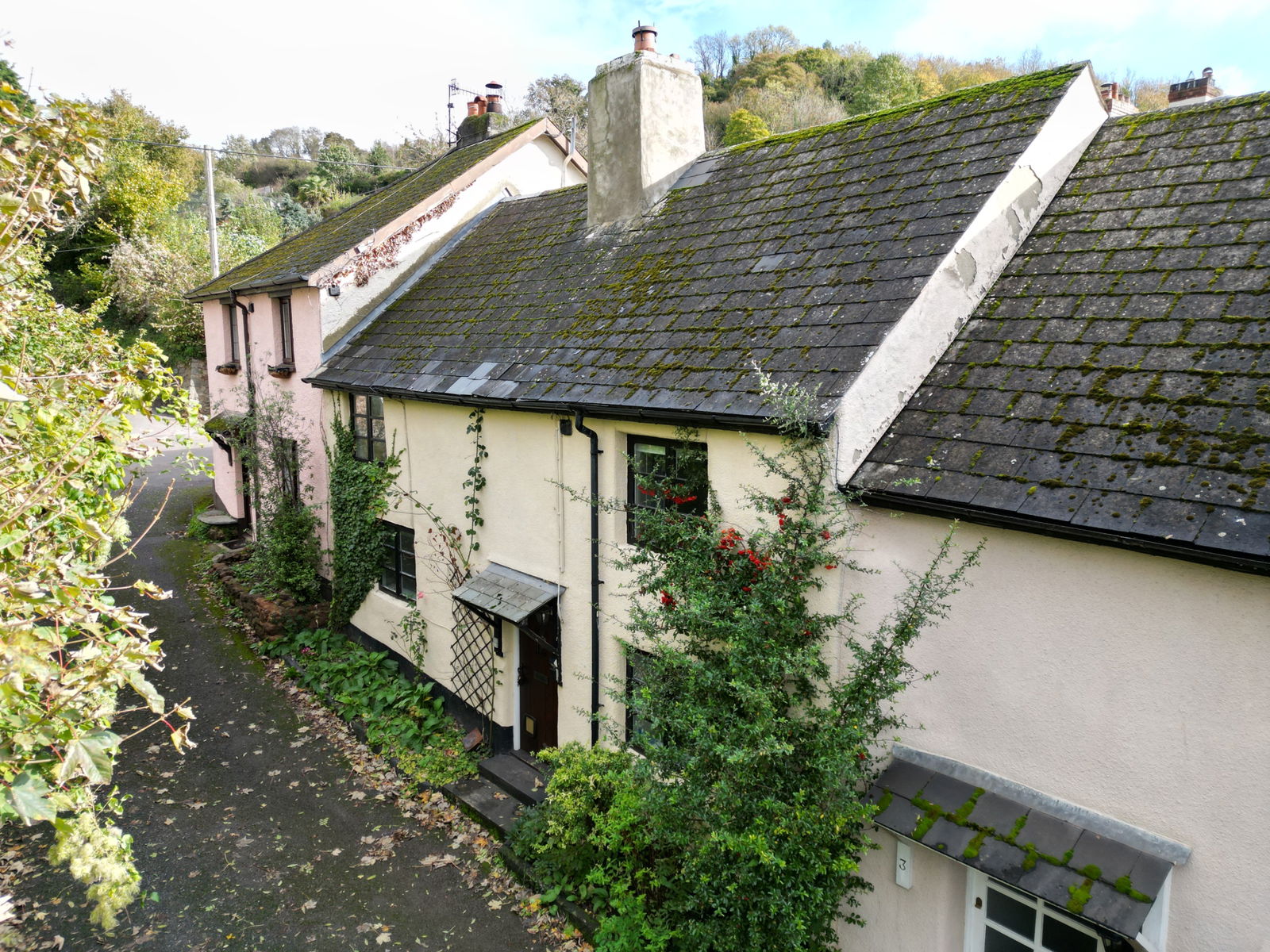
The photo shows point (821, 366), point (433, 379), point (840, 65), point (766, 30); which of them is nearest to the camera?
point (821, 366)

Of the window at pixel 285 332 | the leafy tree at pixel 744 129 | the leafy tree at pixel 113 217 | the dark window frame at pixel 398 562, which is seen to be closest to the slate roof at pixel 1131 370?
the dark window frame at pixel 398 562

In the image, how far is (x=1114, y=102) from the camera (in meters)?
8.95

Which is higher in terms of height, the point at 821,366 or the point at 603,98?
the point at 603,98

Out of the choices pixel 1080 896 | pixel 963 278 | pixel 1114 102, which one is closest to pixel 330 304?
pixel 963 278

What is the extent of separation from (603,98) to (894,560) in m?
8.50

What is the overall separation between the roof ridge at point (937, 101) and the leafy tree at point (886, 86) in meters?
27.6

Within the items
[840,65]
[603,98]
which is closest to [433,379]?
[603,98]

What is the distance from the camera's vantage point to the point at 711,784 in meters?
5.64

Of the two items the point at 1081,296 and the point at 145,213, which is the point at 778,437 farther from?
the point at 145,213

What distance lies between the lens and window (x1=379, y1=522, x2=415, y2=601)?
478 inches

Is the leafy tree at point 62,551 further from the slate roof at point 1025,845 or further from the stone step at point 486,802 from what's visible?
the slate roof at point 1025,845

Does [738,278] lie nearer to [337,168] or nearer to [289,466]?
[289,466]

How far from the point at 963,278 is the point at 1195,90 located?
4.73m

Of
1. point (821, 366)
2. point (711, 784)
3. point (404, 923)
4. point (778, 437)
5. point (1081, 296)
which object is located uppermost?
point (1081, 296)
